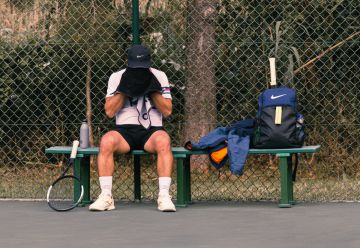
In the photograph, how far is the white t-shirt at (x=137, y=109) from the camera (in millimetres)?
11219

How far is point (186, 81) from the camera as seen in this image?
12.4m

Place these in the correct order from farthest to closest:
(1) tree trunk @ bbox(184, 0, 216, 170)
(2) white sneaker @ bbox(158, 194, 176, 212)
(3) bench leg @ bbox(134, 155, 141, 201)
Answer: (1) tree trunk @ bbox(184, 0, 216, 170)
(3) bench leg @ bbox(134, 155, 141, 201)
(2) white sneaker @ bbox(158, 194, 176, 212)

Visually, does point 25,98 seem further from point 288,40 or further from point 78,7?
point 288,40

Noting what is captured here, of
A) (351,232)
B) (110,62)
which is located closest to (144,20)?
(110,62)

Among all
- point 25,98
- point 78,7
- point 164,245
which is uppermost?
point 78,7

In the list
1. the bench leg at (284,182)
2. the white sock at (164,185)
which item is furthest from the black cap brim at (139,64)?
the bench leg at (284,182)

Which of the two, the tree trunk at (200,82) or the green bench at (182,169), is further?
the tree trunk at (200,82)

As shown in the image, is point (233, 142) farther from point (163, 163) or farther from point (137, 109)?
point (137, 109)

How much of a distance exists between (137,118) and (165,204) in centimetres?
83

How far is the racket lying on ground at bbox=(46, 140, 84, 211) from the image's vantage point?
440 inches

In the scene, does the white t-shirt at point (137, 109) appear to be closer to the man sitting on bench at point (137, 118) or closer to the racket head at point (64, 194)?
the man sitting on bench at point (137, 118)

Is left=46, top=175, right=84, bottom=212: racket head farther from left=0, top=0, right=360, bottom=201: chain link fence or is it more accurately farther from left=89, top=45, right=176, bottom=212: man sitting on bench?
left=0, top=0, right=360, bottom=201: chain link fence

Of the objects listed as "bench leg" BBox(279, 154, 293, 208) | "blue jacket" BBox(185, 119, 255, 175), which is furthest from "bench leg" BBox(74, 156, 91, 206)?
"bench leg" BBox(279, 154, 293, 208)

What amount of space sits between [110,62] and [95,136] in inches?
28.7
